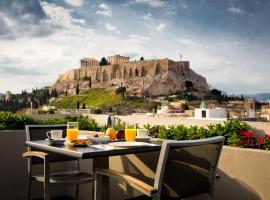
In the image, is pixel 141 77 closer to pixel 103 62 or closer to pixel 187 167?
pixel 103 62

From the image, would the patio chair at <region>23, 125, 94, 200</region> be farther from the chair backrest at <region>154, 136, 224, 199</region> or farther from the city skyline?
the city skyline

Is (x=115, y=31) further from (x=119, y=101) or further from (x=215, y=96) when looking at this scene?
(x=215, y=96)

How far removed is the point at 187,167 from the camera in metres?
1.73

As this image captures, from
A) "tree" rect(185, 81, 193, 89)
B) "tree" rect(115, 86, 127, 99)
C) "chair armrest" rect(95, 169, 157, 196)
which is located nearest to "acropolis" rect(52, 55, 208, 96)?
"tree" rect(185, 81, 193, 89)

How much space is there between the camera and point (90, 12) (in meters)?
57.2

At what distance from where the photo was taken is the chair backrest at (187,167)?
162 centimetres

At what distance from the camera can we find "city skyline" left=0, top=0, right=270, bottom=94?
64188 mm

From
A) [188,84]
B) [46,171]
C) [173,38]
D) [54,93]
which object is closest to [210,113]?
[46,171]

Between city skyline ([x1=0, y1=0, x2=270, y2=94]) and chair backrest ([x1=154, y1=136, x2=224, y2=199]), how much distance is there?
6030cm

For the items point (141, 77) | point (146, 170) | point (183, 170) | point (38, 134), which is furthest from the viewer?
point (141, 77)

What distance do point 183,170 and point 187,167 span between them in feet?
0.07

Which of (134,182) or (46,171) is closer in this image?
(134,182)

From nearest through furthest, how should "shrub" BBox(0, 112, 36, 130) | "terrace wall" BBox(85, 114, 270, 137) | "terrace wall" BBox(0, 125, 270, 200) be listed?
"terrace wall" BBox(0, 125, 270, 200)
"terrace wall" BBox(85, 114, 270, 137)
"shrub" BBox(0, 112, 36, 130)

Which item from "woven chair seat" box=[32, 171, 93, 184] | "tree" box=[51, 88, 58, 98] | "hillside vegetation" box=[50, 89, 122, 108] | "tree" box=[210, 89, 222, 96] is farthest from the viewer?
"tree" box=[51, 88, 58, 98]
